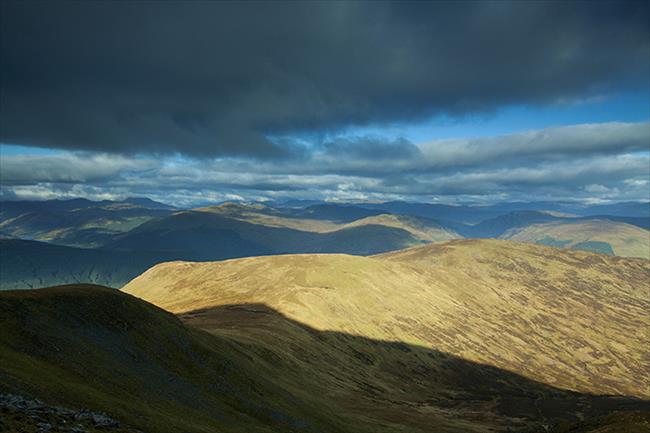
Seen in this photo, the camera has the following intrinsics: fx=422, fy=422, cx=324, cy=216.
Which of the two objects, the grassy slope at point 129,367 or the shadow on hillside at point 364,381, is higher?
the grassy slope at point 129,367

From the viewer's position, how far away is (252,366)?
97.3m

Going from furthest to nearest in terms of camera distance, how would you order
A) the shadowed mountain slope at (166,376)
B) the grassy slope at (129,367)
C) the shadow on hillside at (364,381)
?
the shadow on hillside at (364,381)
the shadowed mountain slope at (166,376)
the grassy slope at (129,367)

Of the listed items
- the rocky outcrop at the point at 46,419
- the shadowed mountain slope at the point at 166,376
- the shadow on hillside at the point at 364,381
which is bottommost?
the shadow on hillside at the point at 364,381

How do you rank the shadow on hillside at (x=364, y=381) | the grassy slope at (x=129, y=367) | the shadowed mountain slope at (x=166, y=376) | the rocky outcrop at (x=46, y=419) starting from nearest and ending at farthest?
1. the rocky outcrop at (x=46, y=419)
2. the grassy slope at (x=129, y=367)
3. the shadowed mountain slope at (x=166, y=376)
4. the shadow on hillside at (x=364, y=381)

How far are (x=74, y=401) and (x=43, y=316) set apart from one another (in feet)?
88.1

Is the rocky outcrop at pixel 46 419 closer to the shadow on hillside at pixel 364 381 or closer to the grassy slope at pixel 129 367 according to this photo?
the grassy slope at pixel 129 367

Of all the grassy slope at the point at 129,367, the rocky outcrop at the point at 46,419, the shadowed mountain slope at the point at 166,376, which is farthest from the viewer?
the shadowed mountain slope at the point at 166,376

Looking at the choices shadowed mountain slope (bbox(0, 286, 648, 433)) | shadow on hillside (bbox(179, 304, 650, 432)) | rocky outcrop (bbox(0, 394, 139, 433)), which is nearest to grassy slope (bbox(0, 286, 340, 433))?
shadowed mountain slope (bbox(0, 286, 648, 433))

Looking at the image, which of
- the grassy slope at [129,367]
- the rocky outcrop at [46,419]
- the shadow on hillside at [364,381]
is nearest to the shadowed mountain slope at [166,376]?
the grassy slope at [129,367]

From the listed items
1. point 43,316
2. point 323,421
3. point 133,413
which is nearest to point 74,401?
point 133,413

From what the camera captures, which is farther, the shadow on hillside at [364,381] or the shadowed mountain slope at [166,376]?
the shadow on hillside at [364,381]

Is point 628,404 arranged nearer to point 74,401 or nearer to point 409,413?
point 409,413

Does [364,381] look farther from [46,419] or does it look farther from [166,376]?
[46,419]

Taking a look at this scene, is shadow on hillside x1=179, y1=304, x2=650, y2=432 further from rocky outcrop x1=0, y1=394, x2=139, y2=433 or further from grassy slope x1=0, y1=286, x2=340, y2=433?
rocky outcrop x1=0, y1=394, x2=139, y2=433
